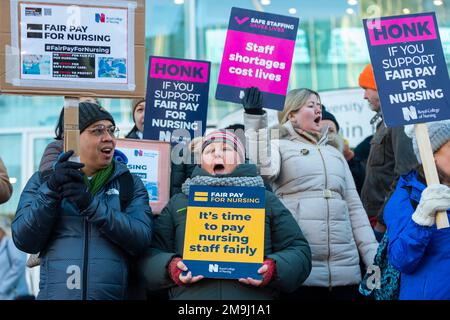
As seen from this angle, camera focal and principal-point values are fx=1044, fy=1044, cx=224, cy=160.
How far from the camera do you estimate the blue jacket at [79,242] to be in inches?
216

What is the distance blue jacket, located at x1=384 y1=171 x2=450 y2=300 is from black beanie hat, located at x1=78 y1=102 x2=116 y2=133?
1719 millimetres

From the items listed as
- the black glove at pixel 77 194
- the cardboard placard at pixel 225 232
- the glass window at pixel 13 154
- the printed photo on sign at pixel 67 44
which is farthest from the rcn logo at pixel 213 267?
the glass window at pixel 13 154

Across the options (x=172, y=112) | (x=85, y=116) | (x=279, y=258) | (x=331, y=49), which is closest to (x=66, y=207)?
(x=85, y=116)

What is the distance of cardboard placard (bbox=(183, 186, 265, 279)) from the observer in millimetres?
5559

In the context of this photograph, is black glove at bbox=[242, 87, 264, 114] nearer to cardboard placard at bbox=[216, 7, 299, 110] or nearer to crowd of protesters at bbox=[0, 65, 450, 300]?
crowd of protesters at bbox=[0, 65, 450, 300]

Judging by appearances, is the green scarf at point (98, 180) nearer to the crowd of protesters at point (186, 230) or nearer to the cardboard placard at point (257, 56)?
the crowd of protesters at point (186, 230)

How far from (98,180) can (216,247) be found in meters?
0.76

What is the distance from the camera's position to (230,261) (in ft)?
18.3

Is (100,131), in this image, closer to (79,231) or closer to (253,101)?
(79,231)

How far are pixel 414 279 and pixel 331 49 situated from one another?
7.35 m

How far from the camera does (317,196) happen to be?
21.9 feet

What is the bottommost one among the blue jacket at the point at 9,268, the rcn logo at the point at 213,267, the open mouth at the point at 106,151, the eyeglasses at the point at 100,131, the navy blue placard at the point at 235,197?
the blue jacket at the point at 9,268

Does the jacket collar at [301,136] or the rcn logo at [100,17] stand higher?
the rcn logo at [100,17]

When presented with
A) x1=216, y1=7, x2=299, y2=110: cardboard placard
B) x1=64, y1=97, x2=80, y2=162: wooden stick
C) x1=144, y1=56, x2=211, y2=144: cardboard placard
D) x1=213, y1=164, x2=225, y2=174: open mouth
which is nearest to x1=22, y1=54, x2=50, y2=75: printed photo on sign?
x1=64, y1=97, x2=80, y2=162: wooden stick
